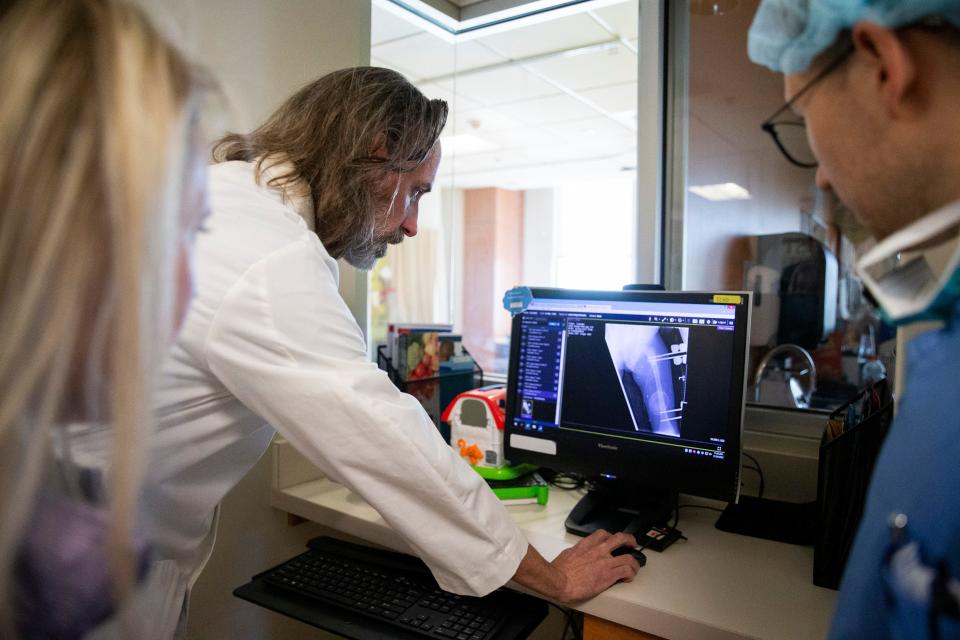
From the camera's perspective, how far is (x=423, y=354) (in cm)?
177

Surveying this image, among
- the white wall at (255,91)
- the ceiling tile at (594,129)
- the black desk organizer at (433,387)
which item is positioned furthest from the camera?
the ceiling tile at (594,129)

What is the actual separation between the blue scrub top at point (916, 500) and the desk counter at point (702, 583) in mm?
407

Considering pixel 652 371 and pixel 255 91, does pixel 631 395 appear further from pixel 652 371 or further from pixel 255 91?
Result: pixel 255 91

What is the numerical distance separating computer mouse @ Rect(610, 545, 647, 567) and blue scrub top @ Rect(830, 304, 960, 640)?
1.83 ft

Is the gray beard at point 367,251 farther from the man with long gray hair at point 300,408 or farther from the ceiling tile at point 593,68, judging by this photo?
the ceiling tile at point 593,68

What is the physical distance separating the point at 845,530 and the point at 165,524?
104 cm

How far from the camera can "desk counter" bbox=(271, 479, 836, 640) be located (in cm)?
89

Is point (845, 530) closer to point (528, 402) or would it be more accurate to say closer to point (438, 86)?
point (528, 402)

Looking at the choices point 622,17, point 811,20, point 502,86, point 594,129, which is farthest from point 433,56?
point 811,20

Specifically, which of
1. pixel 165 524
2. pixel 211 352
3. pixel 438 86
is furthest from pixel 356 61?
pixel 438 86

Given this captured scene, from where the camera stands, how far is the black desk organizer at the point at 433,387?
1.70 metres

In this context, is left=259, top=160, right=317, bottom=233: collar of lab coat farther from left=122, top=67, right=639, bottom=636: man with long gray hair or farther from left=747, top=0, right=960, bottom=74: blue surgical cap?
left=747, top=0, right=960, bottom=74: blue surgical cap

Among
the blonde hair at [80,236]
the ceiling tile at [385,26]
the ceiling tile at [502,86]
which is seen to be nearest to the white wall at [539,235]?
the ceiling tile at [502,86]

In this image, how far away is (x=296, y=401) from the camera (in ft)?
2.76
